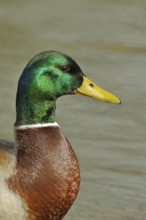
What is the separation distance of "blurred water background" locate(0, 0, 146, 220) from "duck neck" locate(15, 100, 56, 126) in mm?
1021

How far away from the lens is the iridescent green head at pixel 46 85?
677cm

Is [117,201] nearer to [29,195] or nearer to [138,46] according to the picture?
[29,195]

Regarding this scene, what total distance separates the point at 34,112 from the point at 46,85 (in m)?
0.19

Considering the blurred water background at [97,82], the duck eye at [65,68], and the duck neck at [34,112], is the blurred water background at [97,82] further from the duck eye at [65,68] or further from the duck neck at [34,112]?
the duck eye at [65,68]

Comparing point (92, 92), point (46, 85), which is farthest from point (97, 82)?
point (46, 85)

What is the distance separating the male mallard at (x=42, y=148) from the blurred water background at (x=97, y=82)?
0.90 metres

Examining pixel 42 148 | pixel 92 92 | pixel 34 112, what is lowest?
pixel 42 148

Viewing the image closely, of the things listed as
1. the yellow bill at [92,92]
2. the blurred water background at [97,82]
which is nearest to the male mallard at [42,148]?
the yellow bill at [92,92]

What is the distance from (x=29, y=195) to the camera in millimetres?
6641

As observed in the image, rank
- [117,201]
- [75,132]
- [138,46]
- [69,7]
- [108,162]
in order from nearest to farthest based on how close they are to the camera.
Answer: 1. [117,201]
2. [108,162]
3. [75,132]
4. [138,46]
5. [69,7]

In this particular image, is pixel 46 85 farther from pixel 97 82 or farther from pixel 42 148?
pixel 97 82

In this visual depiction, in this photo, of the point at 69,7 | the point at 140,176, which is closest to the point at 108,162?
the point at 140,176

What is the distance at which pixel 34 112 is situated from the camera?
686 centimetres

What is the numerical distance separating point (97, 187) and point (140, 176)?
1.18 ft
